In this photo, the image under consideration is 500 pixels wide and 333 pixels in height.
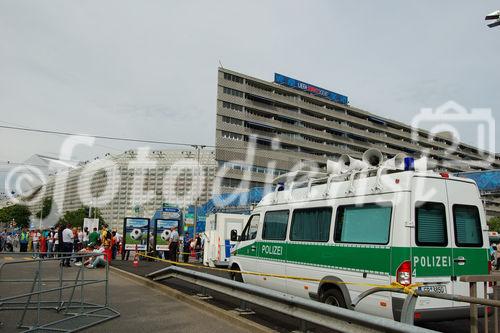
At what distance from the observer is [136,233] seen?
23656mm

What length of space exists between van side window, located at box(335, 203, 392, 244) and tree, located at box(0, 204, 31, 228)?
5069 inches

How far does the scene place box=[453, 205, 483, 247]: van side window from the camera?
746cm

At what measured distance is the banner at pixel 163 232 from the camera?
77.6 ft

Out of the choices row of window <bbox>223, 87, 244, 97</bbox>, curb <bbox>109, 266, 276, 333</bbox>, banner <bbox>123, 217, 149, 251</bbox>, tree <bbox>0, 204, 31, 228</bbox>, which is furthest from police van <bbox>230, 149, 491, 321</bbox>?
tree <bbox>0, 204, 31, 228</bbox>

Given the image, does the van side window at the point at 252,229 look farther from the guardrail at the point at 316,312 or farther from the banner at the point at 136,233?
the banner at the point at 136,233

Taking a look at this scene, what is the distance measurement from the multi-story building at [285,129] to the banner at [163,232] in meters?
52.0

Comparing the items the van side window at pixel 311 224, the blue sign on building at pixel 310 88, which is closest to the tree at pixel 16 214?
the blue sign on building at pixel 310 88

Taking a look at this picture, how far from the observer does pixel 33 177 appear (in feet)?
116

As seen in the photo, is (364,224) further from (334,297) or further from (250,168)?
(250,168)

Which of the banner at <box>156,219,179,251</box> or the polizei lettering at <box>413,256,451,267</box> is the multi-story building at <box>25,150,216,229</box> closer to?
the banner at <box>156,219,179,251</box>

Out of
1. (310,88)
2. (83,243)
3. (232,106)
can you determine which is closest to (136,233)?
(83,243)

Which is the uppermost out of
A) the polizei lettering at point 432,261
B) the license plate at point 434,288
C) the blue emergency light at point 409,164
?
the blue emergency light at point 409,164

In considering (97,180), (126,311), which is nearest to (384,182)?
(126,311)

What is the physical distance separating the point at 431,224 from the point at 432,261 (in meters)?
0.60
